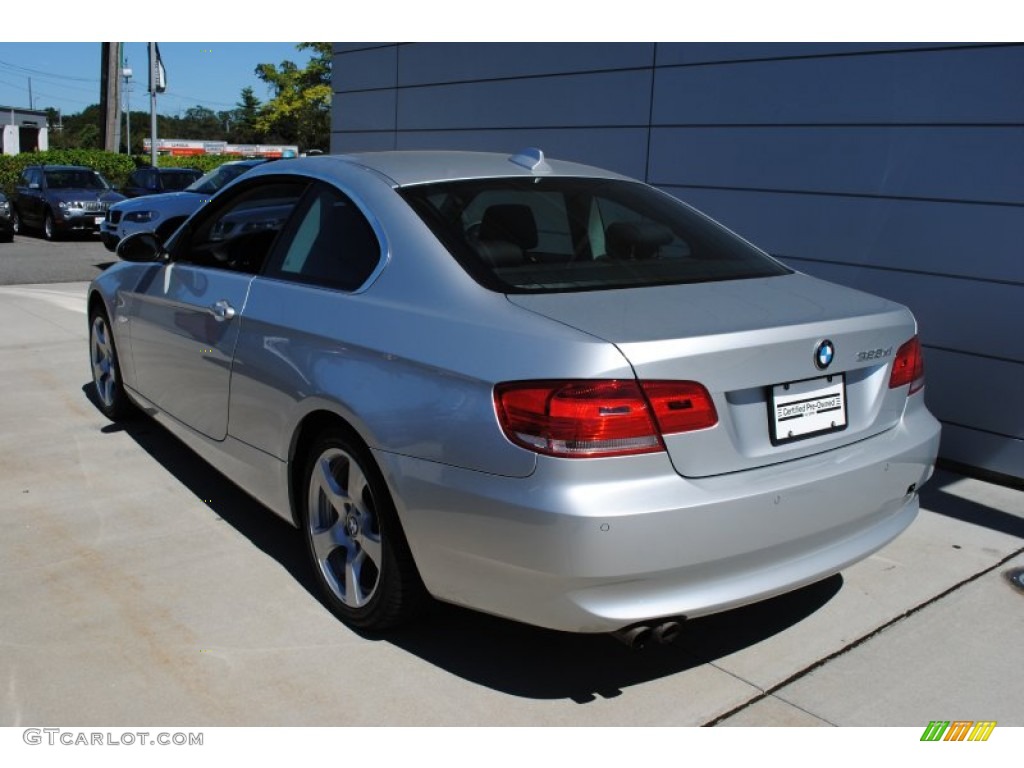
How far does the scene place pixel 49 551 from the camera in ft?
13.8

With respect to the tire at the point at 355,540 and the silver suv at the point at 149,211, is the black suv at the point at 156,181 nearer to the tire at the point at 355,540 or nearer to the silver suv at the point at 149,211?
the silver suv at the point at 149,211

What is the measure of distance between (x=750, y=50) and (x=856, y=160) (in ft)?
3.92

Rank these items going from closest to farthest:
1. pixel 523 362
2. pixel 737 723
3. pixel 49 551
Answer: pixel 523 362, pixel 737 723, pixel 49 551

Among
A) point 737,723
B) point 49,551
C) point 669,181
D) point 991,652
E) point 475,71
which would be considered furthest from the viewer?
point 475,71

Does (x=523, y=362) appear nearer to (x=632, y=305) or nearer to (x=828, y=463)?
(x=632, y=305)

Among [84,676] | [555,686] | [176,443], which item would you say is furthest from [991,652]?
[176,443]

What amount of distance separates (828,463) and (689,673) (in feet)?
2.75

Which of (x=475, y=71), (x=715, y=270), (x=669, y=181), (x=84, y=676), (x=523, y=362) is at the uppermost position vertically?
(x=475, y=71)

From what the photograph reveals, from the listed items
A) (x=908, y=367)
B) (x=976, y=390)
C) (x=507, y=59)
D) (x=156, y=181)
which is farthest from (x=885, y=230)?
(x=156, y=181)

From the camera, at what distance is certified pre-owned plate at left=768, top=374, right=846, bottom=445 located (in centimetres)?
298

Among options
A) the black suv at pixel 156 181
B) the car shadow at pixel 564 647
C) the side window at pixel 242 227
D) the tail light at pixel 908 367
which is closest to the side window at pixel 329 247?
the side window at pixel 242 227

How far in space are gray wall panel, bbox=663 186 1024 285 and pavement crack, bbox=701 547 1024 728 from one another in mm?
1766

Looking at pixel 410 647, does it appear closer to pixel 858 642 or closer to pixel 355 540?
pixel 355 540

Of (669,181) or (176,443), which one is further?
(669,181)
